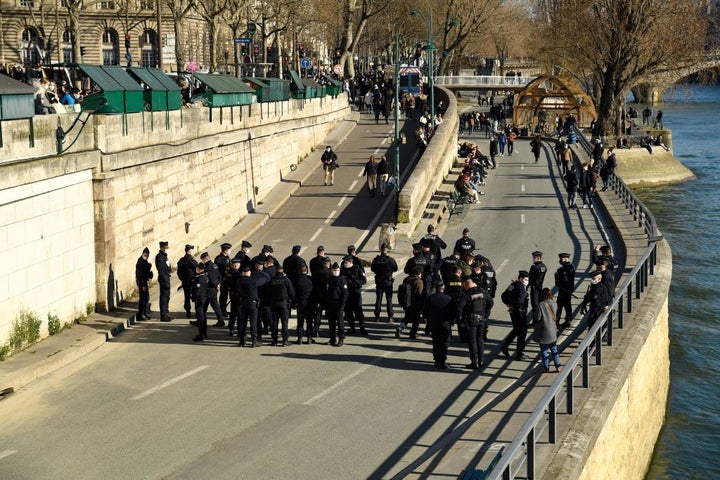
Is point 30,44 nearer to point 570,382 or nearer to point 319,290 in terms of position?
point 319,290

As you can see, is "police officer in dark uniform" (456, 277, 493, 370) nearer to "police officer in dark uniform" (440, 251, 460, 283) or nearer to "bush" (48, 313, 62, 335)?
"police officer in dark uniform" (440, 251, 460, 283)

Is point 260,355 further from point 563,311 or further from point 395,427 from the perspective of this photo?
point 563,311

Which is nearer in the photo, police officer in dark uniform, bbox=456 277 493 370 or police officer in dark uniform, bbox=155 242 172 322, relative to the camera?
police officer in dark uniform, bbox=456 277 493 370

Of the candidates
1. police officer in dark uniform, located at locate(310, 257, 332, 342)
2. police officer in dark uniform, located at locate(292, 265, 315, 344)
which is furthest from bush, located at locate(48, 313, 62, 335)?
police officer in dark uniform, located at locate(310, 257, 332, 342)

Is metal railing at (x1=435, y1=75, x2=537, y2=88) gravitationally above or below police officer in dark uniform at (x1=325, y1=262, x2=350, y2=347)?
above

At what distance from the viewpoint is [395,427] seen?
14.4 metres

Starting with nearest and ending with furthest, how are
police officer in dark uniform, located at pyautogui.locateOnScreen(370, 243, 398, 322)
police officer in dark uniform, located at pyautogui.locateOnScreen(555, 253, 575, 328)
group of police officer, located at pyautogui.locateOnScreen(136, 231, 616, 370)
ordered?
1. group of police officer, located at pyautogui.locateOnScreen(136, 231, 616, 370)
2. police officer in dark uniform, located at pyautogui.locateOnScreen(555, 253, 575, 328)
3. police officer in dark uniform, located at pyautogui.locateOnScreen(370, 243, 398, 322)

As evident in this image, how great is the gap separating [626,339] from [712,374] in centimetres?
847

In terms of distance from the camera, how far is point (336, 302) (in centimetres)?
1847

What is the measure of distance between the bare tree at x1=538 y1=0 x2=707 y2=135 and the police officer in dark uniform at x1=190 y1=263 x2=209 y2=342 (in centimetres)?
4458

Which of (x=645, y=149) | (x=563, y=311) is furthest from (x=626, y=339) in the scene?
(x=645, y=149)

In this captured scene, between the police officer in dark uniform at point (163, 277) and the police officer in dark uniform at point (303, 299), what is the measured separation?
10.3 feet

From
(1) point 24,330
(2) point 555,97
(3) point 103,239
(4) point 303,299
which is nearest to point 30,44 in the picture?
(2) point 555,97

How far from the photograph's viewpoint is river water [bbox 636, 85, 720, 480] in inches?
787
